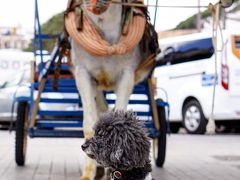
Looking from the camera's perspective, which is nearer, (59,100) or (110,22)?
(110,22)

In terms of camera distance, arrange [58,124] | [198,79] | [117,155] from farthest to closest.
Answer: [198,79] < [58,124] < [117,155]

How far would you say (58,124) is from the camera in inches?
340

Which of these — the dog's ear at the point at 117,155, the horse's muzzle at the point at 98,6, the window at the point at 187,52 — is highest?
the window at the point at 187,52

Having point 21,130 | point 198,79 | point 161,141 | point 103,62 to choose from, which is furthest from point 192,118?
point 103,62

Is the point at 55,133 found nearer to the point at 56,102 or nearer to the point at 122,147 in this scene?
the point at 56,102

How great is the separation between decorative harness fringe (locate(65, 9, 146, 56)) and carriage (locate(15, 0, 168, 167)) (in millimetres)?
934

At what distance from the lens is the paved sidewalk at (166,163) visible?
845 centimetres

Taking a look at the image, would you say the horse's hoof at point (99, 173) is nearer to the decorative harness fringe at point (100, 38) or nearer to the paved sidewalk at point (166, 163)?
the paved sidewalk at point (166, 163)

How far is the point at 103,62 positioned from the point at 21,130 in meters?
2.41

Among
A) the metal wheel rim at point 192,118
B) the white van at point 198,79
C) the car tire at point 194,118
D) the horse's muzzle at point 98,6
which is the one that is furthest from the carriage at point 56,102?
the metal wheel rim at point 192,118

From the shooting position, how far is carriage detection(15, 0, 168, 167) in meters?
8.42

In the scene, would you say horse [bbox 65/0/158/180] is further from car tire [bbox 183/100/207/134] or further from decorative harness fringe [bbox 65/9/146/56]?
car tire [bbox 183/100/207/134]

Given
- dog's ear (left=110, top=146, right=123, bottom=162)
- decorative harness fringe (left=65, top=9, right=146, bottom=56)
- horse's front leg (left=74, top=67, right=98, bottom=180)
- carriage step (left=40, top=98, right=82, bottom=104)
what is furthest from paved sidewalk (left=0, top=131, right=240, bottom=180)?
dog's ear (left=110, top=146, right=123, bottom=162)

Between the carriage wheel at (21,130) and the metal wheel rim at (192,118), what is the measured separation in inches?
389
